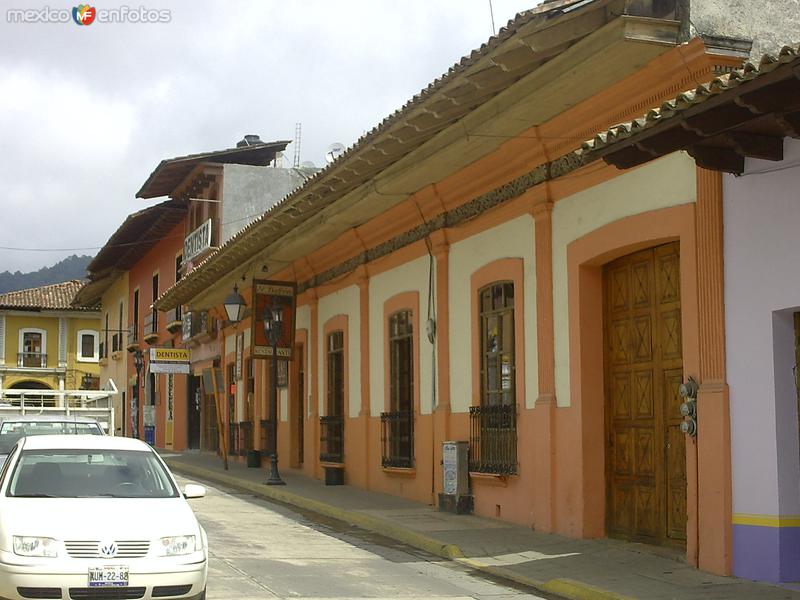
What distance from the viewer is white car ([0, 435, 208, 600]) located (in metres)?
7.42

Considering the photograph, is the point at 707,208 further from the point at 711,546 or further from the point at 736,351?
the point at 711,546

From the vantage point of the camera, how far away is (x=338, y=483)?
2022 cm

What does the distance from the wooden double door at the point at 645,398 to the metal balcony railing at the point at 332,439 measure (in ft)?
29.1

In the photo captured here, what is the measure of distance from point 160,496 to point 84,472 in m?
0.73

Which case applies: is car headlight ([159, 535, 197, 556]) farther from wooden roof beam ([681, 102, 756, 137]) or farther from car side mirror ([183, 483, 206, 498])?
wooden roof beam ([681, 102, 756, 137])

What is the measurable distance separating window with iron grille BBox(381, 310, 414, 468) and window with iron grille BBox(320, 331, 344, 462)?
2.46m

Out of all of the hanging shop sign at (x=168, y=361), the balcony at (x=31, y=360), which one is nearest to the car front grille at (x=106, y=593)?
A: the hanging shop sign at (x=168, y=361)

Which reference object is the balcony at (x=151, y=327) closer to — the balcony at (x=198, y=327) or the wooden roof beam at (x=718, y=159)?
the balcony at (x=198, y=327)

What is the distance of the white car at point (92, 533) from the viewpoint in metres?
7.42

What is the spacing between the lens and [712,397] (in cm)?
1002

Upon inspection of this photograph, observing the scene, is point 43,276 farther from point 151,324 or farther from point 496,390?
point 496,390

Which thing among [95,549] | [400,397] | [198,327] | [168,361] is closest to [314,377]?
[400,397]

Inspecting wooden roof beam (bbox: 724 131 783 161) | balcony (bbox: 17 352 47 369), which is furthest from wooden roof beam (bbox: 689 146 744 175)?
balcony (bbox: 17 352 47 369)

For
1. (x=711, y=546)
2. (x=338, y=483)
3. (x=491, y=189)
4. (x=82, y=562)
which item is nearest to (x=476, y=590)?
(x=711, y=546)
